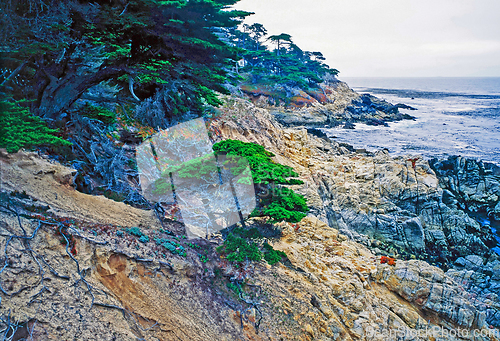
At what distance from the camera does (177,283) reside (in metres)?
5.21

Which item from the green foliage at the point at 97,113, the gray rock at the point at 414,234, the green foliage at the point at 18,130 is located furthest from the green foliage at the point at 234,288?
the gray rock at the point at 414,234

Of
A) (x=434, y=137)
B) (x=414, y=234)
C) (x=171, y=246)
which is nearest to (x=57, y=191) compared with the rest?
(x=171, y=246)

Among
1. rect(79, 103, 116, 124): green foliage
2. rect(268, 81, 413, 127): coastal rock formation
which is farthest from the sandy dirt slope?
rect(268, 81, 413, 127): coastal rock formation

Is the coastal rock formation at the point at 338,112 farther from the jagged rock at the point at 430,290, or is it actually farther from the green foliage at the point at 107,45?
the jagged rock at the point at 430,290

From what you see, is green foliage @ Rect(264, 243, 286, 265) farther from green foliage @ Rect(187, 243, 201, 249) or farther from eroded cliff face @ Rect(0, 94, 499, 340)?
green foliage @ Rect(187, 243, 201, 249)

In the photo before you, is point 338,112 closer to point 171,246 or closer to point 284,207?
point 284,207

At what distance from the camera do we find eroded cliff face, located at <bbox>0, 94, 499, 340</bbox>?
3887 millimetres

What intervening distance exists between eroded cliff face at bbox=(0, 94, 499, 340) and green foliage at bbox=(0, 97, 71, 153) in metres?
0.27

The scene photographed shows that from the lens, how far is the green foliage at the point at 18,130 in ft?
16.7

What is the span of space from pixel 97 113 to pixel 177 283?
5960 mm

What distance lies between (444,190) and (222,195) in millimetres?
12094

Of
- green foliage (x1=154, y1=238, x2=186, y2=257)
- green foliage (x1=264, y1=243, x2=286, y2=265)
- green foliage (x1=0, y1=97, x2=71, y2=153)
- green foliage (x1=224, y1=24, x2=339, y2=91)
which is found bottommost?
green foliage (x1=264, y1=243, x2=286, y2=265)

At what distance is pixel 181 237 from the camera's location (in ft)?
20.7

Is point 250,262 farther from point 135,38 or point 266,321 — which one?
point 135,38
